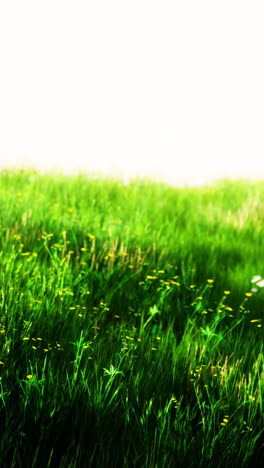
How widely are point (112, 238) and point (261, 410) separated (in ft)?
7.05

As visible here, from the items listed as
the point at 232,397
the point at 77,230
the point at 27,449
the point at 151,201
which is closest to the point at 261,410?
the point at 232,397

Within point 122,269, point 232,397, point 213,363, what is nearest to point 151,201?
point 122,269

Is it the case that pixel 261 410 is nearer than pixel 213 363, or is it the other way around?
pixel 261 410

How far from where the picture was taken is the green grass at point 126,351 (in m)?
2.26

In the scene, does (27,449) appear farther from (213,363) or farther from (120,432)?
(213,363)

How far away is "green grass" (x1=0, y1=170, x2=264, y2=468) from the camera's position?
2258 millimetres

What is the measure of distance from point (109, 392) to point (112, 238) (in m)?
2.02

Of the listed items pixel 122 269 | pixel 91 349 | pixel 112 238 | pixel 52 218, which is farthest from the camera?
pixel 52 218

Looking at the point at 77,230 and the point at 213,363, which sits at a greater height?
the point at 77,230

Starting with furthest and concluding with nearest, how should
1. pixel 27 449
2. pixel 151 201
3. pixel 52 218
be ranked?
pixel 151 201 → pixel 52 218 → pixel 27 449

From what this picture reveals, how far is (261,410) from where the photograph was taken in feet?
8.13

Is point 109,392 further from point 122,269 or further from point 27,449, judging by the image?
point 122,269

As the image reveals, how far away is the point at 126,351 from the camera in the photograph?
2939 mm

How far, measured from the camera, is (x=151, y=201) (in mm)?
6367
